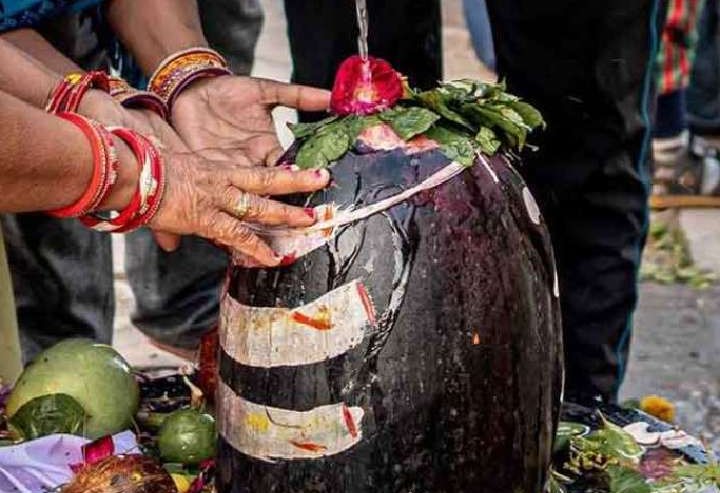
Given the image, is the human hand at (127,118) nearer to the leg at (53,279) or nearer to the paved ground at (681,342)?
the leg at (53,279)

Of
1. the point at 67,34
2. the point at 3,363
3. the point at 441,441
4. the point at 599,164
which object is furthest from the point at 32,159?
the point at 599,164

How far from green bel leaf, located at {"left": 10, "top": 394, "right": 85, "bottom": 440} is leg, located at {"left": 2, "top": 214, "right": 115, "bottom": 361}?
3.99 feet

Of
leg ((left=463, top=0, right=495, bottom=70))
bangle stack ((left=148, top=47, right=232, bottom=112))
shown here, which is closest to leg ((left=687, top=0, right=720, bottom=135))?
leg ((left=463, top=0, right=495, bottom=70))

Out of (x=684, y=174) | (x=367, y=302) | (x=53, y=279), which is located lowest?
(x=684, y=174)

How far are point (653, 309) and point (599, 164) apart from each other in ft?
5.22

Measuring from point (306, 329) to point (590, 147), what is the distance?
1.40 metres

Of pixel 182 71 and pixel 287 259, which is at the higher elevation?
pixel 182 71

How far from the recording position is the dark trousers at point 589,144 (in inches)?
113

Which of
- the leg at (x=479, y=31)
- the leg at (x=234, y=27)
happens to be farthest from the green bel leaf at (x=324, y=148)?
the leg at (x=479, y=31)

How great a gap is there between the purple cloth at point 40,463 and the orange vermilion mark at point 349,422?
377 millimetres

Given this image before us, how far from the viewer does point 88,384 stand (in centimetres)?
202

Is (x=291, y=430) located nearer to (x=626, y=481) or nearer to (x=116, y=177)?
(x=116, y=177)

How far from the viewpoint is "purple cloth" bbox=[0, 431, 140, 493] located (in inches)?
74.5

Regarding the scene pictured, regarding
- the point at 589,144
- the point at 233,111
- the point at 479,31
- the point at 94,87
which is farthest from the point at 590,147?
the point at 479,31
